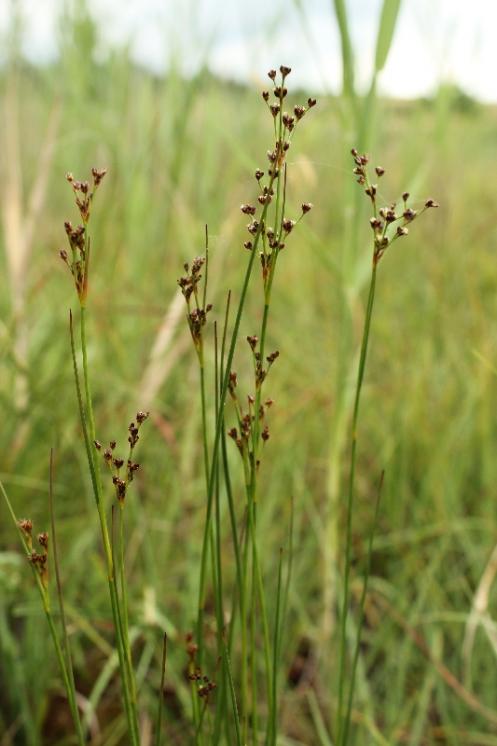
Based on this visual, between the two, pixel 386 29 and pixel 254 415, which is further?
pixel 386 29

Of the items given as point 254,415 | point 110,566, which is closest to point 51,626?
point 110,566

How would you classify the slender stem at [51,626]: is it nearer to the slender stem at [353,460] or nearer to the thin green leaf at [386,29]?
the slender stem at [353,460]

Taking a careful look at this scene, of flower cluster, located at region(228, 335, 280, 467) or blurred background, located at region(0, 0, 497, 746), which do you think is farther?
blurred background, located at region(0, 0, 497, 746)

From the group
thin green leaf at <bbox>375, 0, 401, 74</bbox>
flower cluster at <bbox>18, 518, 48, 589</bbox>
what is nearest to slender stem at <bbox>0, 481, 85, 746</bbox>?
flower cluster at <bbox>18, 518, 48, 589</bbox>

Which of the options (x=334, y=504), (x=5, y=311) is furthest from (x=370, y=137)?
(x=5, y=311)

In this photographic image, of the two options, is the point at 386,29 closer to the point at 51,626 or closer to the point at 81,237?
the point at 81,237

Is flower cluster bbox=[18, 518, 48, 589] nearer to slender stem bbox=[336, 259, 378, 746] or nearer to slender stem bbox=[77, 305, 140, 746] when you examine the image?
slender stem bbox=[77, 305, 140, 746]

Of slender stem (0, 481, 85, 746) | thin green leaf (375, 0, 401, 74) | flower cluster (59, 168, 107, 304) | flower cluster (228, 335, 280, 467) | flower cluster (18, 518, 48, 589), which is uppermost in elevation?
thin green leaf (375, 0, 401, 74)

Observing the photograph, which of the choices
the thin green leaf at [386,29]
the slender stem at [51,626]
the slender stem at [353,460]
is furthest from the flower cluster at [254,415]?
the thin green leaf at [386,29]

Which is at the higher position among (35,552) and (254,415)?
(254,415)

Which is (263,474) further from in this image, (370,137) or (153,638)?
(370,137)

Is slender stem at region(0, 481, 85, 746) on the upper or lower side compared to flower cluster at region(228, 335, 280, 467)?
lower
